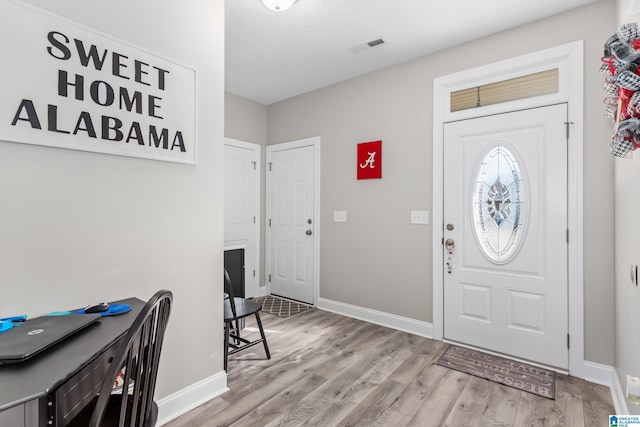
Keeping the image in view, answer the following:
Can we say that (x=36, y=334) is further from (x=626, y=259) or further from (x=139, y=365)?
(x=626, y=259)

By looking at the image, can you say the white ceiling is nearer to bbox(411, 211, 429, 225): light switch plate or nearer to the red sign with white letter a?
the red sign with white letter a

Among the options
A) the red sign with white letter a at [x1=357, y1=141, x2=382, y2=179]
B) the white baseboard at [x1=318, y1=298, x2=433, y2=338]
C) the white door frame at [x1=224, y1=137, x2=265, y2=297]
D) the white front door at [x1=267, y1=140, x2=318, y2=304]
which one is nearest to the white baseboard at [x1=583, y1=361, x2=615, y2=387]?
the white baseboard at [x1=318, y1=298, x2=433, y2=338]

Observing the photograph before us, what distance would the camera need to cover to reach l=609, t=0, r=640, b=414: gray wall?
1.54 m

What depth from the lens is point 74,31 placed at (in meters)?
1.48

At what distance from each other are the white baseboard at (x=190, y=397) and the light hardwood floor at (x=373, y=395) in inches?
1.7

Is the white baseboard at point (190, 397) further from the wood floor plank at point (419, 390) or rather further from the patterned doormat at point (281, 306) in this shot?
the patterned doormat at point (281, 306)

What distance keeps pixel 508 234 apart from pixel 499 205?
25 centimetres

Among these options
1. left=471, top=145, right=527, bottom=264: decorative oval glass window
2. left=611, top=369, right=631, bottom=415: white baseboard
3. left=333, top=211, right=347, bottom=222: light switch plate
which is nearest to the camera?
left=611, top=369, right=631, bottom=415: white baseboard

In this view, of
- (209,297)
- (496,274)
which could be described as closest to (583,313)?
(496,274)

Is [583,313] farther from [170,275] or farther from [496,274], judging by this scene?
[170,275]

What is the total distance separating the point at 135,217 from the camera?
1.72 metres

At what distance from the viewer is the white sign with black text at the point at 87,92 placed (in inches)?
52.4

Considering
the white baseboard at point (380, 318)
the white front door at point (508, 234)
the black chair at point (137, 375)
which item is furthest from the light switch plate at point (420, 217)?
Answer: the black chair at point (137, 375)

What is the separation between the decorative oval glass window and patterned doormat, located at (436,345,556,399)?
0.79 metres
